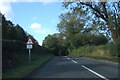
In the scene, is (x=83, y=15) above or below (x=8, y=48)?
above

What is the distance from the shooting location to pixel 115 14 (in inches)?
1989

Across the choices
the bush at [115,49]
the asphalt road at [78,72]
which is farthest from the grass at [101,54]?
the asphalt road at [78,72]

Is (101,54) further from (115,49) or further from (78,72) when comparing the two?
(78,72)

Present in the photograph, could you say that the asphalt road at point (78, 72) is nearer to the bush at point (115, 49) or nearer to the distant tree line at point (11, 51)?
the distant tree line at point (11, 51)

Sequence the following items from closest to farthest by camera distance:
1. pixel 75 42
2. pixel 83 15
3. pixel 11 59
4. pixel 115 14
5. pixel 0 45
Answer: pixel 0 45, pixel 11 59, pixel 115 14, pixel 83 15, pixel 75 42

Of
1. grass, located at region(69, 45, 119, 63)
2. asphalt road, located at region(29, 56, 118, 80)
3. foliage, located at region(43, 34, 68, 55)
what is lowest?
asphalt road, located at region(29, 56, 118, 80)

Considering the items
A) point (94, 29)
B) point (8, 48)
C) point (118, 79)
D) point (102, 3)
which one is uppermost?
point (102, 3)

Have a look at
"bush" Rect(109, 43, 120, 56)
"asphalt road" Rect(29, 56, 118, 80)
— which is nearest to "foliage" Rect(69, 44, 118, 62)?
"bush" Rect(109, 43, 120, 56)

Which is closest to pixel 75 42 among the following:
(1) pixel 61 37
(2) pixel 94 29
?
(1) pixel 61 37

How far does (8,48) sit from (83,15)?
2653 centimetres

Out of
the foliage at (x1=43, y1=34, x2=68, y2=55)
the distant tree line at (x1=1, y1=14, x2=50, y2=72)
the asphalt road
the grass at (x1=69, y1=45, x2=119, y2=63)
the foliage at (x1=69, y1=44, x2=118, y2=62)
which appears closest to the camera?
the asphalt road

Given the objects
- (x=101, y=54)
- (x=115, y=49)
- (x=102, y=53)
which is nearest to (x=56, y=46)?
(x=101, y=54)

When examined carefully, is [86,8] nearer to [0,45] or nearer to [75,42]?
[0,45]

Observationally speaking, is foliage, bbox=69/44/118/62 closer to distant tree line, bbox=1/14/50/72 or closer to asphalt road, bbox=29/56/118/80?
distant tree line, bbox=1/14/50/72
